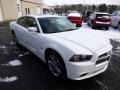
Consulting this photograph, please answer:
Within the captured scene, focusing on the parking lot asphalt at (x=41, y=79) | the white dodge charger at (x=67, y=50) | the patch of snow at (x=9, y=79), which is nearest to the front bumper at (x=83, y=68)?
the white dodge charger at (x=67, y=50)

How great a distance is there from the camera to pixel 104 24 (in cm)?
1318

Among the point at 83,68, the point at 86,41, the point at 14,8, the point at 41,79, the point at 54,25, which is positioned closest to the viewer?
the point at 83,68

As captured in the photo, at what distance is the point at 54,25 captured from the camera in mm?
4836

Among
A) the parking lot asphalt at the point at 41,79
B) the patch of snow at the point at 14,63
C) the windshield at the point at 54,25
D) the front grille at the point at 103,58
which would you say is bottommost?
the parking lot asphalt at the point at 41,79

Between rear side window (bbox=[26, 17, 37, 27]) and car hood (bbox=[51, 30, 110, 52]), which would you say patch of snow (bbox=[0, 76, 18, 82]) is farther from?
rear side window (bbox=[26, 17, 37, 27])

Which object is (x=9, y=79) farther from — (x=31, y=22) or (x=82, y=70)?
(x=31, y=22)

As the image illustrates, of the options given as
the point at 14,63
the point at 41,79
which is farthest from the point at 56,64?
the point at 14,63

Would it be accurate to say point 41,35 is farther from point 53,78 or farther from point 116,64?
point 116,64

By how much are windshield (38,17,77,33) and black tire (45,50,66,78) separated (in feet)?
2.74

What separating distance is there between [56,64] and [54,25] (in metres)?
1.43

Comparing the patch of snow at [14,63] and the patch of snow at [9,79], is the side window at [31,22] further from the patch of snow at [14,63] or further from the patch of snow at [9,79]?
the patch of snow at [9,79]

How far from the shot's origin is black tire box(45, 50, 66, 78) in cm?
367

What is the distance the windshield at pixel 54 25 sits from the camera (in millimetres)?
4628

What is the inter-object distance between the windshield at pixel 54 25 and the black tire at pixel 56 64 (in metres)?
0.84
